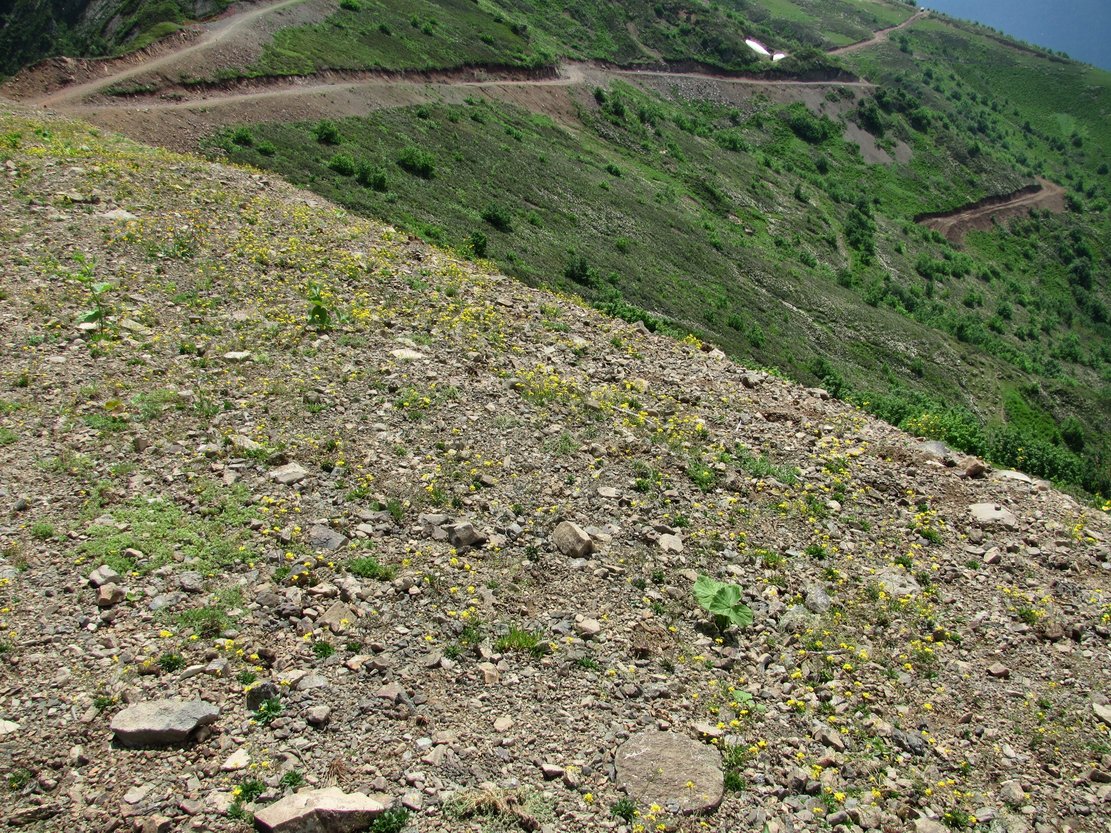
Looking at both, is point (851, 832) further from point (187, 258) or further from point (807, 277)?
point (807, 277)

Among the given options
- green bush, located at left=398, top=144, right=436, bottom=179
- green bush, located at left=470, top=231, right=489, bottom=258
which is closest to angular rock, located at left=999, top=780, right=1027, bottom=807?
green bush, located at left=470, top=231, right=489, bottom=258

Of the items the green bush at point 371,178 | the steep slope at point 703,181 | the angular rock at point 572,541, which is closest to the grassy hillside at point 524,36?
the steep slope at point 703,181

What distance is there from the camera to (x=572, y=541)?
1251 cm

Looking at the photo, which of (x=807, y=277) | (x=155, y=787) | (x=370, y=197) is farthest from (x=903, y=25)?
(x=155, y=787)

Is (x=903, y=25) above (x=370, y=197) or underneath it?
above

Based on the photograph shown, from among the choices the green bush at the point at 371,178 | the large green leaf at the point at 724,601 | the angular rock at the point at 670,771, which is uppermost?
the green bush at the point at 371,178

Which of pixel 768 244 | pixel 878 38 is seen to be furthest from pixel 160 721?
pixel 878 38

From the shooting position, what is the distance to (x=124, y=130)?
3033 centimetres

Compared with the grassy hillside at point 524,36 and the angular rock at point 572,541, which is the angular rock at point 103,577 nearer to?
the angular rock at point 572,541

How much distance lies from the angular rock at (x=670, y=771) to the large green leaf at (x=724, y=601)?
96.5 inches

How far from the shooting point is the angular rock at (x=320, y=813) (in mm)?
7340

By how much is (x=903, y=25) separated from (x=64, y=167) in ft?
618

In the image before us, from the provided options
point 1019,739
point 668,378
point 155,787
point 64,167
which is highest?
point 64,167

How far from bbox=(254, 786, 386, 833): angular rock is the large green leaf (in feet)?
19.1
